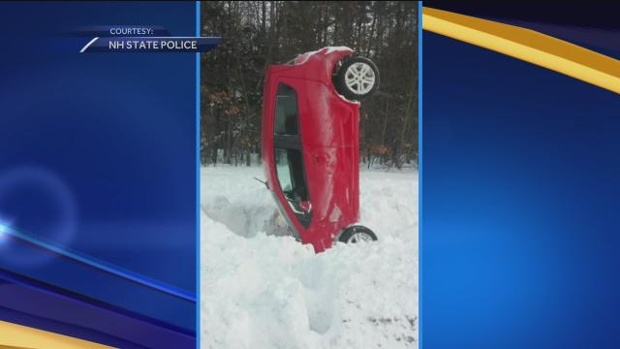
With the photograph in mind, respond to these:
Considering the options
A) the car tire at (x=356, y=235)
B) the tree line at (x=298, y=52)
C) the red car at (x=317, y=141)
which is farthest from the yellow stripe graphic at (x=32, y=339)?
the car tire at (x=356, y=235)

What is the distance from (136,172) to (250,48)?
0.71 meters

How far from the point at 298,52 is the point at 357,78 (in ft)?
0.91

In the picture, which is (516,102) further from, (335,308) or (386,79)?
(335,308)

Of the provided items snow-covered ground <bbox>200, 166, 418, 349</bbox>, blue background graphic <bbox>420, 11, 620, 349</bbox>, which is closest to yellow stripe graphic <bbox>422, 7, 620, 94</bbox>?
blue background graphic <bbox>420, 11, 620, 349</bbox>

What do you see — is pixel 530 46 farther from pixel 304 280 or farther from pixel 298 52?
pixel 304 280

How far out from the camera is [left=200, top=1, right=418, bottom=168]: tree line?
256 cm

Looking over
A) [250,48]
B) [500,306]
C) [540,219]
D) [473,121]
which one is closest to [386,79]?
[473,121]

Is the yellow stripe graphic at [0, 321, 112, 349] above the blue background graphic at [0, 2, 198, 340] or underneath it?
underneath

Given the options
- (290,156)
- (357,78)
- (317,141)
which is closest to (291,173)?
(290,156)

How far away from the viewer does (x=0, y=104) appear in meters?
2.50

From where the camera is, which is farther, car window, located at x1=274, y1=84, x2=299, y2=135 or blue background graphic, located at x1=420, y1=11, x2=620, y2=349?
car window, located at x1=274, y1=84, x2=299, y2=135

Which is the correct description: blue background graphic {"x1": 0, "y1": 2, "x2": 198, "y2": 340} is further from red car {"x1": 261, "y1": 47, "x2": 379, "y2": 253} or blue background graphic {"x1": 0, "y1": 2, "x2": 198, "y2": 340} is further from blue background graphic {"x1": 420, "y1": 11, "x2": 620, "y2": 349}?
blue background graphic {"x1": 420, "y1": 11, "x2": 620, "y2": 349}

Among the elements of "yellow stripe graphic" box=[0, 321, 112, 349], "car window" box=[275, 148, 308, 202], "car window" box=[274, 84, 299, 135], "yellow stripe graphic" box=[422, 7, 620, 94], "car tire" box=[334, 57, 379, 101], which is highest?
"yellow stripe graphic" box=[422, 7, 620, 94]

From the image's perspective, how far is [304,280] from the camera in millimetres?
2633
